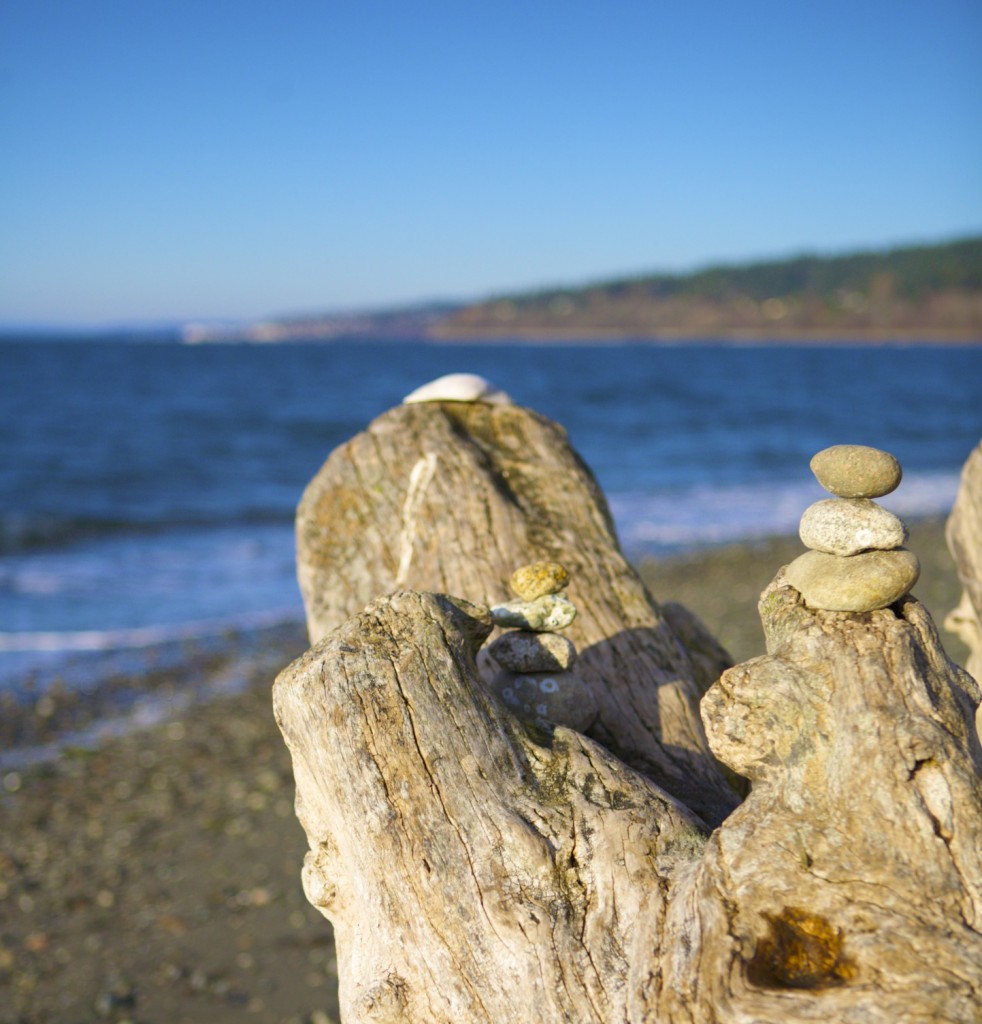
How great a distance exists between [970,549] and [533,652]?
2036 millimetres

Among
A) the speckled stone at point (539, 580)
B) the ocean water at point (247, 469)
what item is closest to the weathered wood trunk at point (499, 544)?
the speckled stone at point (539, 580)

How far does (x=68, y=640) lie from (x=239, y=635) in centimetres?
206

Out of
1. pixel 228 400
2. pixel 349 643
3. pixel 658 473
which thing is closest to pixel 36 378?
pixel 228 400

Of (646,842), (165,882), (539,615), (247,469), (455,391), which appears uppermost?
(455,391)

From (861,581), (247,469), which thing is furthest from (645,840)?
(247,469)

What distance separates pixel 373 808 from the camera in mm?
2561

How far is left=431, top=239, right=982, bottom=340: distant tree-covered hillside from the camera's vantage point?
124750 millimetres

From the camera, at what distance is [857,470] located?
9.31 feet

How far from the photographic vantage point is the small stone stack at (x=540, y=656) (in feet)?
11.3

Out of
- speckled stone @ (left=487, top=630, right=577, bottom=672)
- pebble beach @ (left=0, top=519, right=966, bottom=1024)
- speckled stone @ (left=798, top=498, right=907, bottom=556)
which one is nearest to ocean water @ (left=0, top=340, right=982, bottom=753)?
pebble beach @ (left=0, top=519, right=966, bottom=1024)

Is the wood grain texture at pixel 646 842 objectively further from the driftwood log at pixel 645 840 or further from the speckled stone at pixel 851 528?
the speckled stone at pixel 851 528

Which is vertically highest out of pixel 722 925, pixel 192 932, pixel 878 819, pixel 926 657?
pixel 926 657

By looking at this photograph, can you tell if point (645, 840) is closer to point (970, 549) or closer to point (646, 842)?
point (646, 842)

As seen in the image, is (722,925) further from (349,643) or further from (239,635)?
(239,635)
